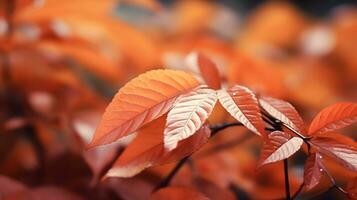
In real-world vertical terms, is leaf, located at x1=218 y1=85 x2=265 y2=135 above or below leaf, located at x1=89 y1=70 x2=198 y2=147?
above

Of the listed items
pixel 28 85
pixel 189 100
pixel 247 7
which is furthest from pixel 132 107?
pixel 247 7

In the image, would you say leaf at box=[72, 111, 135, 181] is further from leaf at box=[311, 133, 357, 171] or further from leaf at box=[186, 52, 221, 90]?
leaf at box=[311, 133, 357, 171]

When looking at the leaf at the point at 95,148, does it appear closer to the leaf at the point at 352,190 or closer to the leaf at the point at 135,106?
the leaf at the point at 135,106

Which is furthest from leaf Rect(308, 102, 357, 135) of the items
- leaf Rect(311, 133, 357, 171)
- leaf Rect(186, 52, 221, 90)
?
leaf Rect(186, 52, 221, 90)

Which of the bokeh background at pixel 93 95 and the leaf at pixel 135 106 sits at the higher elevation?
the leaf at pixel 135 106

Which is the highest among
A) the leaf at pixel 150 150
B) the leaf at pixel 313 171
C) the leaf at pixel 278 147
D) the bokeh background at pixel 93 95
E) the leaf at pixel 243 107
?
the leaf at pixel 243 107

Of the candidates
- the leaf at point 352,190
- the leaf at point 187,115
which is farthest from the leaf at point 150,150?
the leaf at point 352,190
